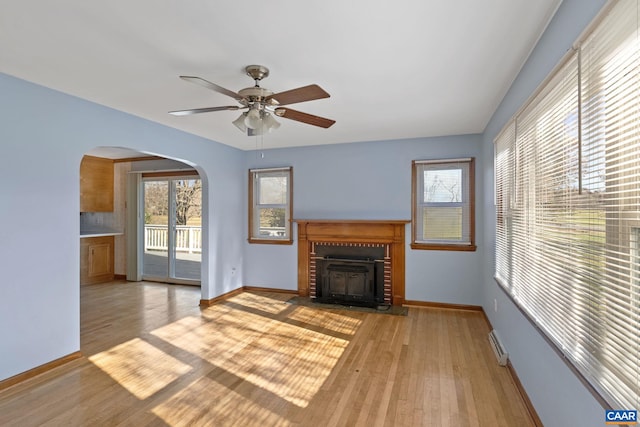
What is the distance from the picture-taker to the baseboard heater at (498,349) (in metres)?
3.00

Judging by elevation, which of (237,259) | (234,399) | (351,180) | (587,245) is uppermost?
(351,180)

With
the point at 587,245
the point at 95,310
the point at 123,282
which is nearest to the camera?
the point at 587,245

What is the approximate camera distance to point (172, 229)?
6.46 metres

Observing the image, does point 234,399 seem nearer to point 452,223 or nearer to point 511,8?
point 511,8

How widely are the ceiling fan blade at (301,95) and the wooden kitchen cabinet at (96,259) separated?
5.76 metres

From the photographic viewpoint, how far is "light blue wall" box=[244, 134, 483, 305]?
185 inches

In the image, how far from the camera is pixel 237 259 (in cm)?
567

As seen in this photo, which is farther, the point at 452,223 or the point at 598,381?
the point at 452,223

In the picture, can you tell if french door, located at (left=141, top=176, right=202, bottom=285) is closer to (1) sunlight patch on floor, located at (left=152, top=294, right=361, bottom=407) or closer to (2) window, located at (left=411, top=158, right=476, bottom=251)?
(1) sunlight patch on floor, located at (left=152, top=294, right=361, bottom=407)

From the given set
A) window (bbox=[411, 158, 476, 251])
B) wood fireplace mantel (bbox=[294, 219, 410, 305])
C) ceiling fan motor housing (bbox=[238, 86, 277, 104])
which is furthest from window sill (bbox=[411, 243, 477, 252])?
ceiling fan motor housing (bbox=[238, 86, 277, 104])

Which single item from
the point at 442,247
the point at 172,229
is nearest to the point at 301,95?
the point at 442,247

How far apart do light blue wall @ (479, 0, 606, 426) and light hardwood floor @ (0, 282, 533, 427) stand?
0.28 m

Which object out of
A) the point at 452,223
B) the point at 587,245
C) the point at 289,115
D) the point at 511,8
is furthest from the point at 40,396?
the point at 452,223

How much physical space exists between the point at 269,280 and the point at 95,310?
2.53 metres
